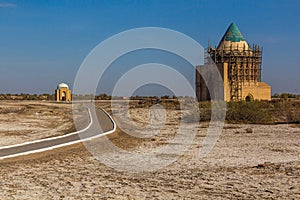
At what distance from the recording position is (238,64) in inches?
1629

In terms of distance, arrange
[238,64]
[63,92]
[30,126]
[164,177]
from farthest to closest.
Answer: [63,92]
[238,64]
[30,126]
[164,177]

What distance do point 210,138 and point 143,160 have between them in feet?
24.1

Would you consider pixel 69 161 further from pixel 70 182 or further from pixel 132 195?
pixel 132 195

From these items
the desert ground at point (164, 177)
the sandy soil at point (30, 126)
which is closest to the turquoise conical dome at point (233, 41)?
the sandy soil at point (30, 126)

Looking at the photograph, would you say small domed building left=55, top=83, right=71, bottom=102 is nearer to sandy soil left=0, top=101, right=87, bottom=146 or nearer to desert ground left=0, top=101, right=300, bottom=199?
sandy soil left=0, top=101, right=87, bottom=146

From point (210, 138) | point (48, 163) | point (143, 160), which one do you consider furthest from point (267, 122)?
point (48, 163)

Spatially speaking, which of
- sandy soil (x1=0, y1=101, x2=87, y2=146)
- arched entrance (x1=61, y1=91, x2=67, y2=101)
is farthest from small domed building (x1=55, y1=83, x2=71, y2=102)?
sandy soil (x1=0, y1=101, x2=87, y2=146)

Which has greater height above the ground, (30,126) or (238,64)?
(238,64)

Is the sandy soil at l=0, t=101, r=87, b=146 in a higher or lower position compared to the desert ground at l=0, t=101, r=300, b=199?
higher

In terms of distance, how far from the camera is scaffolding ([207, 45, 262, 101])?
40.9m

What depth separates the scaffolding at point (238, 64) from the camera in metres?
40.9

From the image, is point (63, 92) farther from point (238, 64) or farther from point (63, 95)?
point (238, 64)

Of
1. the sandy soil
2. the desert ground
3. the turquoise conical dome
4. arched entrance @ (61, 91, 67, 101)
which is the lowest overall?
the desert ground

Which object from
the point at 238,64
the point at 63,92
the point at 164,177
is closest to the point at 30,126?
the point at 164,177
